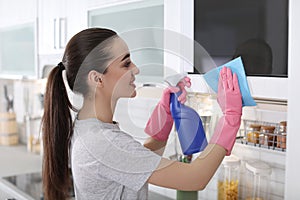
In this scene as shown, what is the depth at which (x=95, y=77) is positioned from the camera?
115 centimetres

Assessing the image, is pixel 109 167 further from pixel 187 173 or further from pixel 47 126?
pixel 47 126

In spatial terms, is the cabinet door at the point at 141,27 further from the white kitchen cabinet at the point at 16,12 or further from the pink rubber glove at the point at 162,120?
the white kitchen cabinet at the point at 16,12

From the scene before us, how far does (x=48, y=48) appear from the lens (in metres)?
2.29

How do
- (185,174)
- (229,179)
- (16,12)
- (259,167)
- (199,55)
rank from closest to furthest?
(185,174), (199,55), (259,167), (229,179), (16,12)

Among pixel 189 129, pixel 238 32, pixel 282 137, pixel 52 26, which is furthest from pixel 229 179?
pixel 52 26

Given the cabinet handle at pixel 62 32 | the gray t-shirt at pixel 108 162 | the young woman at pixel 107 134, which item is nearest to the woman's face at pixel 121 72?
the young woman at pixel 107 134

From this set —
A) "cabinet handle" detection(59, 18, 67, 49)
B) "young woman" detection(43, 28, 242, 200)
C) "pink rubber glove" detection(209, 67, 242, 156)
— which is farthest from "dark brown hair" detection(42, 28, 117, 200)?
"cabinet handle" detection(59, 18, 67, 49)

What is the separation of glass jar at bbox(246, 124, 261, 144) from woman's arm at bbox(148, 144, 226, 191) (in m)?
0.44

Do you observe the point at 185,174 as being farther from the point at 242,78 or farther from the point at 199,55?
the point at 199,55

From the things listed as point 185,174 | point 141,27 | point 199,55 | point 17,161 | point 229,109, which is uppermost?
point 141,27

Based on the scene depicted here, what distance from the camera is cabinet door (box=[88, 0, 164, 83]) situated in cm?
116

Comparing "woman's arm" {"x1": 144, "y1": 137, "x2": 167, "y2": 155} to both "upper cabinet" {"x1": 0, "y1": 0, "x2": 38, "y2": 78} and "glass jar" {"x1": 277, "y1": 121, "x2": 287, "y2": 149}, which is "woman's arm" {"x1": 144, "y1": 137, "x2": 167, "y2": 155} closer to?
"glass jar" {"x1": 277, "y1": 121, "x2": 287, "y2": 149}

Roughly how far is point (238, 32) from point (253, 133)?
407 millimetres

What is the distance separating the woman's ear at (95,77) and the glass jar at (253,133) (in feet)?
1.87
